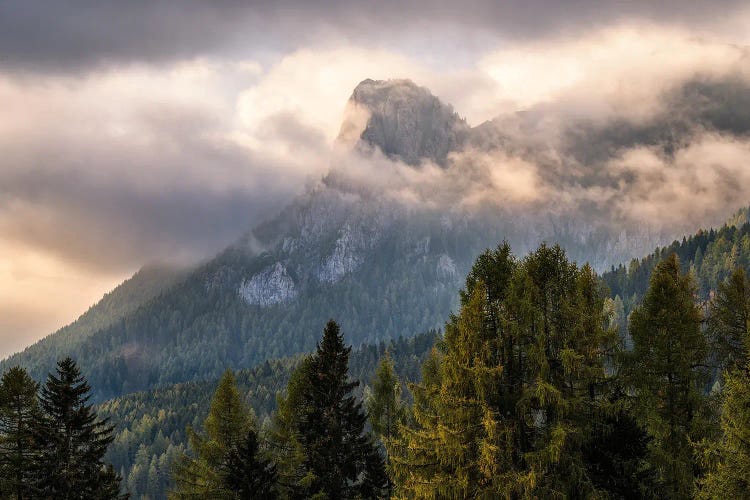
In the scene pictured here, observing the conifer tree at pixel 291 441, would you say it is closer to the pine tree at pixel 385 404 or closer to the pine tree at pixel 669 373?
the pine tree at pixel 385 404

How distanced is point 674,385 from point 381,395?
2382cm

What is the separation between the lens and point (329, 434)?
41.8 meters

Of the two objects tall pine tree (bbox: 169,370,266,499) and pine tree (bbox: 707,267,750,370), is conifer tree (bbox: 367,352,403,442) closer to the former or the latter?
tall pine tree (bbox: 169,370,266,499)

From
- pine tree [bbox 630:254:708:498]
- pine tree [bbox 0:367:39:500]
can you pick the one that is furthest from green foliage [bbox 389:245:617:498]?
pine tree [bbox 0:367:39:500]

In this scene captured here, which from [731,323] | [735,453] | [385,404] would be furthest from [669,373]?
[385,404]

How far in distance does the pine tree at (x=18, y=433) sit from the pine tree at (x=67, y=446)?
2.22 feet

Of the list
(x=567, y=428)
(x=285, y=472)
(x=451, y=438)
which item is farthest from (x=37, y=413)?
(x=567, y=428)

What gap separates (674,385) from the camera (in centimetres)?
3319

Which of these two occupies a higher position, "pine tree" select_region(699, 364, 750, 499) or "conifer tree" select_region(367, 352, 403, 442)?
"conifer tree" select_region(367, 352, 403, 442)

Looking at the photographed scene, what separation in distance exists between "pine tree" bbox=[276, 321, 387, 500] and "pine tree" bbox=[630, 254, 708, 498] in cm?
1646

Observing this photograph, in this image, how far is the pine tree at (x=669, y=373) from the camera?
105 feet

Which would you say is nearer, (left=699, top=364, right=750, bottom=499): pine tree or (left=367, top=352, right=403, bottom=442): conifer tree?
(left=699, top=364, right=750, bottom=499): pine tree

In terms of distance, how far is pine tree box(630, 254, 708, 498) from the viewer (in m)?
32.1

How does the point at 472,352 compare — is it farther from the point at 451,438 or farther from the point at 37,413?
the point at 37,413
